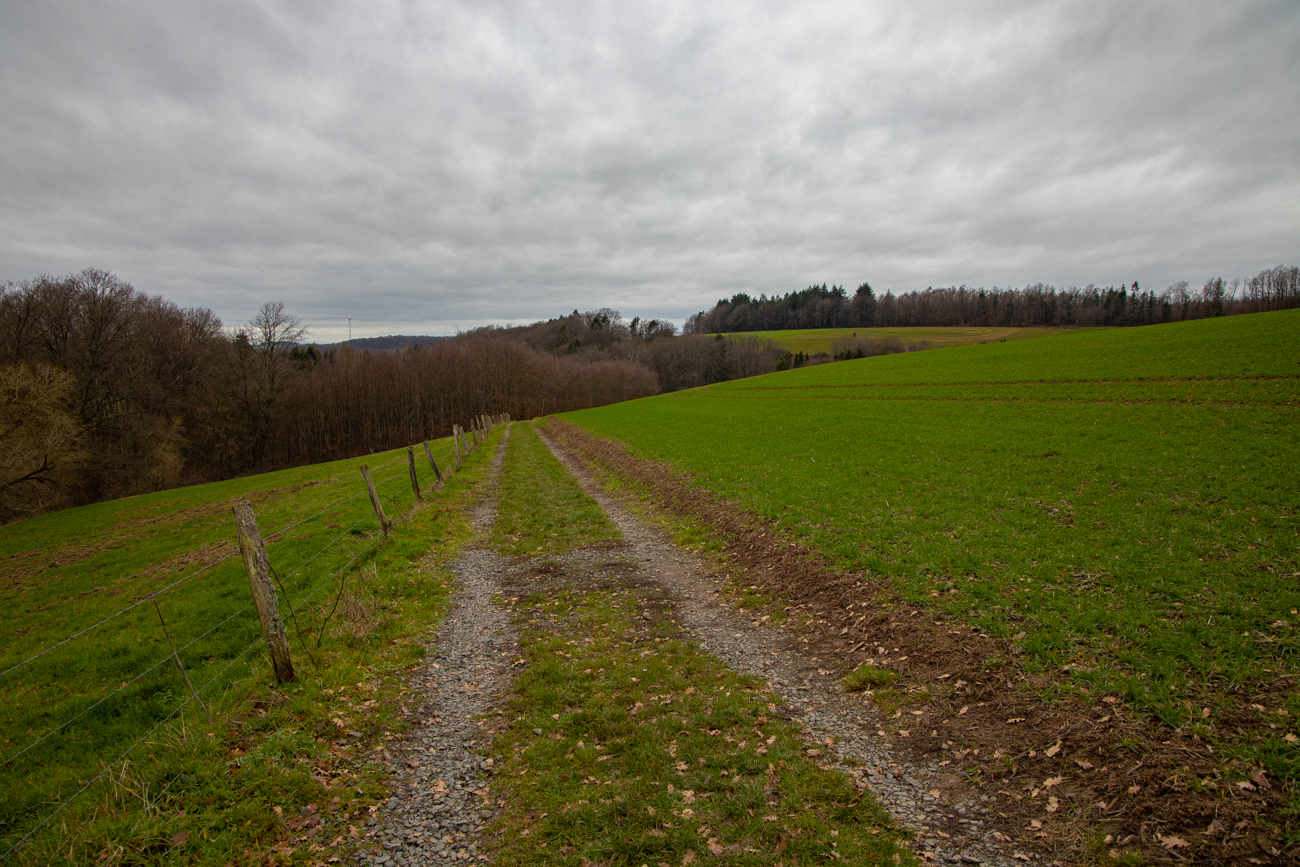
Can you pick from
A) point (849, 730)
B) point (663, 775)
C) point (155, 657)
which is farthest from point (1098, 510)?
point (155, 657)

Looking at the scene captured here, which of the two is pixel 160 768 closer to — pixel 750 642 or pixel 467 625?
pixel 467 625

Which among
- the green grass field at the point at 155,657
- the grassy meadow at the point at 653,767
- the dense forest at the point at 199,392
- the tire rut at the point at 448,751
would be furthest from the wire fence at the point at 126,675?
the dense forest at the point at 199,392

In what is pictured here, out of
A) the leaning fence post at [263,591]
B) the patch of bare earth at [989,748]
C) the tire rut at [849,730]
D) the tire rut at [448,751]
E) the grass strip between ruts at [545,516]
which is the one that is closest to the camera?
the patch of bare earth at [989,748]

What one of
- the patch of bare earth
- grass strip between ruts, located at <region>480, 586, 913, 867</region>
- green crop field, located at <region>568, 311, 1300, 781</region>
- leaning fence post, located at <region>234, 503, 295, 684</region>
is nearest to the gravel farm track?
the patch of bare earth

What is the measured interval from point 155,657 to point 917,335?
425 feet

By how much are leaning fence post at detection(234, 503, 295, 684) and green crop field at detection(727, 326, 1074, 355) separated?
108 m

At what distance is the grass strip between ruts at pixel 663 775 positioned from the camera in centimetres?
446

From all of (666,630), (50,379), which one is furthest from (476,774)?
(50,379)

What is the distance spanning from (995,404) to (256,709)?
32.7 m

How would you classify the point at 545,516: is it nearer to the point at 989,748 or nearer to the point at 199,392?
the point at 989,748

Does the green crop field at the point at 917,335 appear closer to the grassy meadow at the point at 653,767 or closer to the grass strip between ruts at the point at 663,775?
the grassy meadow at the point at 653,767

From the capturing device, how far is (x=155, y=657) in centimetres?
947

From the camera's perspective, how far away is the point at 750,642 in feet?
27.1

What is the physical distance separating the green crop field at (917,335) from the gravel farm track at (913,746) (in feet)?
338
